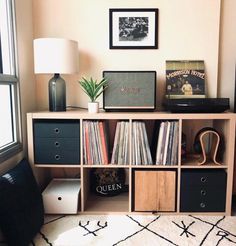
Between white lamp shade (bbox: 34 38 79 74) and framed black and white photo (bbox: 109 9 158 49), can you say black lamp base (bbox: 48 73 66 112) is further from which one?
framed black and white photo (bbox: 109 9 158 49)

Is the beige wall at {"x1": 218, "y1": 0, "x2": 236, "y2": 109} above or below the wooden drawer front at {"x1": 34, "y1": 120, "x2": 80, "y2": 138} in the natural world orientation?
above

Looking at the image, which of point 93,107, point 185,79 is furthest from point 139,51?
point 93,107

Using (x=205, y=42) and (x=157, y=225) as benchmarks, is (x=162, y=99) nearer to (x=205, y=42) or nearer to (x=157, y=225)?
(x=205, y=42)

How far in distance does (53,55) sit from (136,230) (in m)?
1.29

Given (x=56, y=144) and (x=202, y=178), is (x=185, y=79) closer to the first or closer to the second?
(x=202, y=178)

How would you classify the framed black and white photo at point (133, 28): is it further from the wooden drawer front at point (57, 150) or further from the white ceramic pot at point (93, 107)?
the wooden drawer front at point (57, 150)

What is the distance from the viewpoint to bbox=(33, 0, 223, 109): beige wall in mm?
A: 2006

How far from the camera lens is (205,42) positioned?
6.64 feet

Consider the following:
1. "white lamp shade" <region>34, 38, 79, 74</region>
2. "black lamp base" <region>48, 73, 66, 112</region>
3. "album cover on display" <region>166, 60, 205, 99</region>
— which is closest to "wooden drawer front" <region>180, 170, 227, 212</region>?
"album cover on display" <region>166, 60, 205, 99</region>

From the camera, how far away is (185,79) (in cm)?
204

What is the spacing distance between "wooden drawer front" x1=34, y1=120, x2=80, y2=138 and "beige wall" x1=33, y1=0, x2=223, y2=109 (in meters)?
0.54

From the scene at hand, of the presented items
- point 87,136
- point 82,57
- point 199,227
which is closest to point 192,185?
point 199,227

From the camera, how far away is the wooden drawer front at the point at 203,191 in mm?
1797

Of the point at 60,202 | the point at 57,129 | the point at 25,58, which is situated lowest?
the point at 60,202
